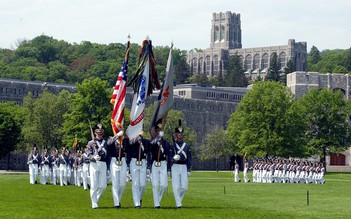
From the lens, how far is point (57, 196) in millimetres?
39375

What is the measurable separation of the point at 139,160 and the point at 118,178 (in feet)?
3.10

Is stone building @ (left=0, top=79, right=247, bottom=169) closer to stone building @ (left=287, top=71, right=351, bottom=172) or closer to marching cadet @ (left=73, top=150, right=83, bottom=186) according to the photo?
stone building @ (left=287, top=71, right=351, bottom=172)

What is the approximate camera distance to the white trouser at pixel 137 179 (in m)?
32.2

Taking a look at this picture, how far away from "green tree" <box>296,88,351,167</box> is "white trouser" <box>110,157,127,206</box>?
282 ft

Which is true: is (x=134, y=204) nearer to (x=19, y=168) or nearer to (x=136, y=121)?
(x=136, y=121)

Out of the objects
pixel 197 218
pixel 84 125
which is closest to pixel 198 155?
pixel 84 125

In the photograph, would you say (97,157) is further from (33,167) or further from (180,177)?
(33,167)

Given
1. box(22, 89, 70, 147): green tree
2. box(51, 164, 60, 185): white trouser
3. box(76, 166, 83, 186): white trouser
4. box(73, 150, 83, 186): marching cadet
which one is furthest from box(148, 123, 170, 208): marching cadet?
box(22, 89, 70, 147): green tree

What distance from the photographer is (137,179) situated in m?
32.6

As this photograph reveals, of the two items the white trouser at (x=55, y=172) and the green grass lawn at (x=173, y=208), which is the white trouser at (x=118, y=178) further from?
the white trouser at (x=55, y=172)

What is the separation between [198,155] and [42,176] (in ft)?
288

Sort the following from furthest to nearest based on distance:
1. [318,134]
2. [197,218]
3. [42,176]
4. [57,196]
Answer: [318,134] < [42,176] < [57,196] < [197,218]

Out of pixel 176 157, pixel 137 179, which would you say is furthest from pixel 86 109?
pixel 176 157

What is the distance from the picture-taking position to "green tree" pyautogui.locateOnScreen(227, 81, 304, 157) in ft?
336
